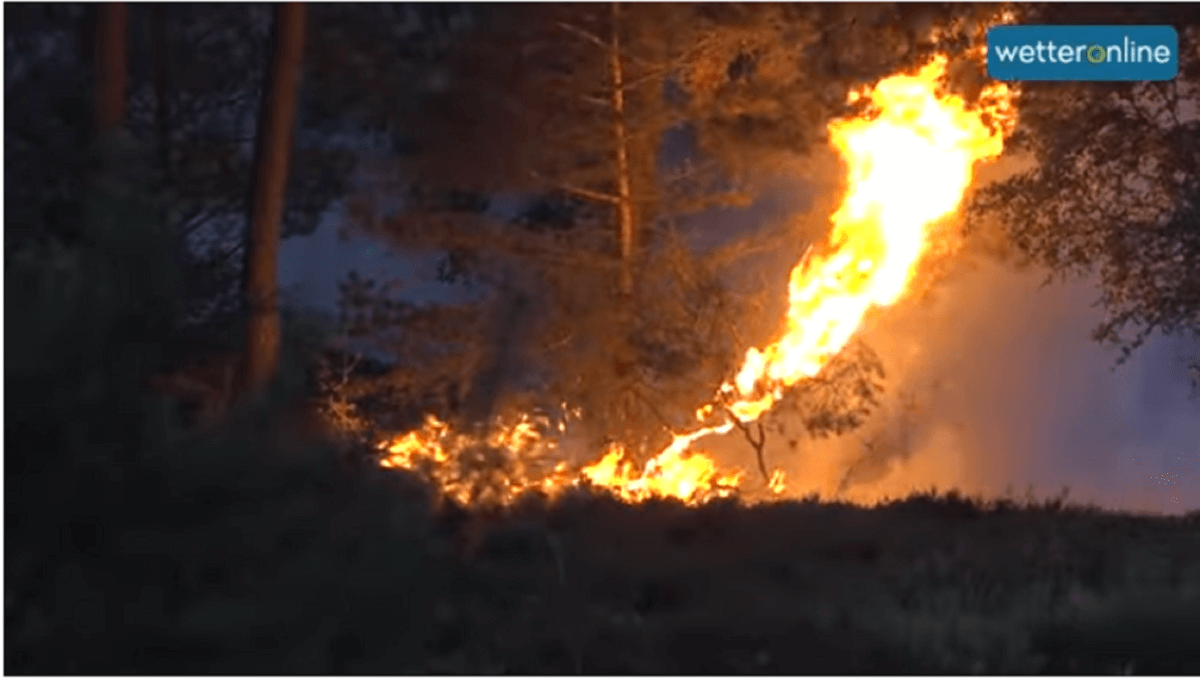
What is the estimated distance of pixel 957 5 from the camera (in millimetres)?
15969

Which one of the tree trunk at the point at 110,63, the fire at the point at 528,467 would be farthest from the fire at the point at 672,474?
the tree trunk at the point at 110,63

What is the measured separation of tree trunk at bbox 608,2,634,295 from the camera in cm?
1638

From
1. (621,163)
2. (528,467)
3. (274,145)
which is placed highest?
(621,163)

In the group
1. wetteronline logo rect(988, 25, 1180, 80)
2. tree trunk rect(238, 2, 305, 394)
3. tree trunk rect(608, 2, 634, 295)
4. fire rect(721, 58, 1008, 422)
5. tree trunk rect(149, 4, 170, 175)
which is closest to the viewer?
tree trunk rect(238, 2, 305, 394)

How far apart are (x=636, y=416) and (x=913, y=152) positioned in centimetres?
308

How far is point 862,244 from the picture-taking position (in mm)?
16141

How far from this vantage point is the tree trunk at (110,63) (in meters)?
11.4

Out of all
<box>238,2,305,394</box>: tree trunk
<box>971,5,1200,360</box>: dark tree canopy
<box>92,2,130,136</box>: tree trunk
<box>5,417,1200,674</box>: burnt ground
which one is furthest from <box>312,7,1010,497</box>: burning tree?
<box>92,2,130,136</box>: tree trunk

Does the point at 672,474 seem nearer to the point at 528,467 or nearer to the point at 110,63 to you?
the point at 528,467

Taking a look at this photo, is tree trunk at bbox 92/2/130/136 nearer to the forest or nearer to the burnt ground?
the forest

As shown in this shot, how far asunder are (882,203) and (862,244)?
0.36 m

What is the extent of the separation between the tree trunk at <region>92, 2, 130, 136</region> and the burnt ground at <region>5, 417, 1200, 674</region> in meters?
Result: 2.96

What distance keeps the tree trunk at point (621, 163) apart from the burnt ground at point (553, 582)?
9.94 ft

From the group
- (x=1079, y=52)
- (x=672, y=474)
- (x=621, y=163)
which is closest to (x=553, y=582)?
(x=672, y=474)
